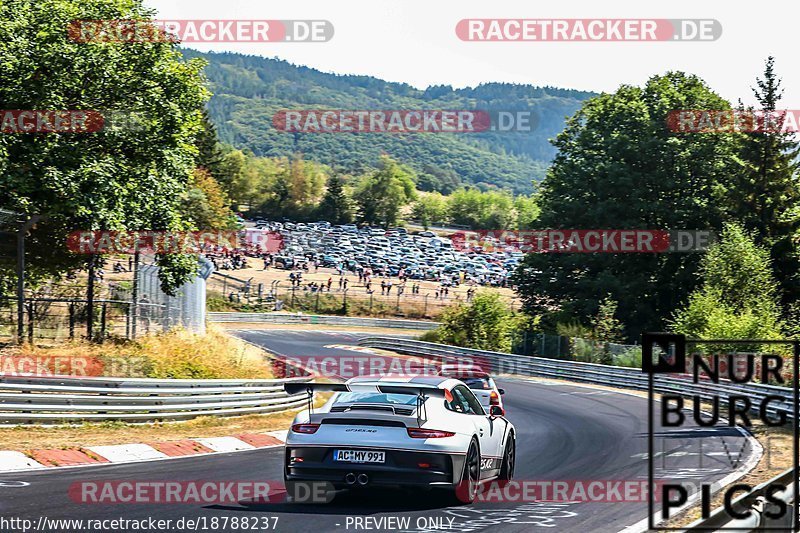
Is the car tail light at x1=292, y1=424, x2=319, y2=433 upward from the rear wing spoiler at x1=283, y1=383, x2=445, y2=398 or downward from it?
downward

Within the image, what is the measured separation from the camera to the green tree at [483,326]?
187ft

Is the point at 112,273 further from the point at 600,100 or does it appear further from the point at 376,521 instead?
the point at 376,521

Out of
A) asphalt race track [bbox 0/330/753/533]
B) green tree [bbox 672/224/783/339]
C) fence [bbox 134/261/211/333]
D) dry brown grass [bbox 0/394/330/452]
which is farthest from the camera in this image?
green tree [bbox 672/224/783/339]

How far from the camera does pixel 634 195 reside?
192 feet

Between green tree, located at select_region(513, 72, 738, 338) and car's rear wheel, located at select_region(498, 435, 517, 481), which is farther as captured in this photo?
green tree, located at select_region(513, 72, 738, 338)

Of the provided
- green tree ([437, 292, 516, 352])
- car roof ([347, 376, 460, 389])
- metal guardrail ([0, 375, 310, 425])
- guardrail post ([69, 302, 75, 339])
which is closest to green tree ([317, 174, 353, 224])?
green tree ([437, 292, 516, 352])

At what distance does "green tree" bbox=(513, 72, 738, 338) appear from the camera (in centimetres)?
5891

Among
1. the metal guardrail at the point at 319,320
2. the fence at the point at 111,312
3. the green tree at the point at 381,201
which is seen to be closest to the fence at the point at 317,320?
the metal guardrail at the point at 319,320

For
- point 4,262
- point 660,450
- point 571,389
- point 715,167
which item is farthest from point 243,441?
point 715,167

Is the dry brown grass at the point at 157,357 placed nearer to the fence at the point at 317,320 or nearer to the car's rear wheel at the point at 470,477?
the car's rear wheel at the point at 470,477

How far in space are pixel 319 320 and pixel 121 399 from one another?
62.3 m

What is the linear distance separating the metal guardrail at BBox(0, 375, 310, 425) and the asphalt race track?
3.87m

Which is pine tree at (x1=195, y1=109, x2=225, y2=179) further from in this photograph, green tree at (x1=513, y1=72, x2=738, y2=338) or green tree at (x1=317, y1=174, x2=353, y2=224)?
green tree at (x1=317, y1=174, x2=353, y2=224)

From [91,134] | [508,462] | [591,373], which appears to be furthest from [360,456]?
[591,373]
